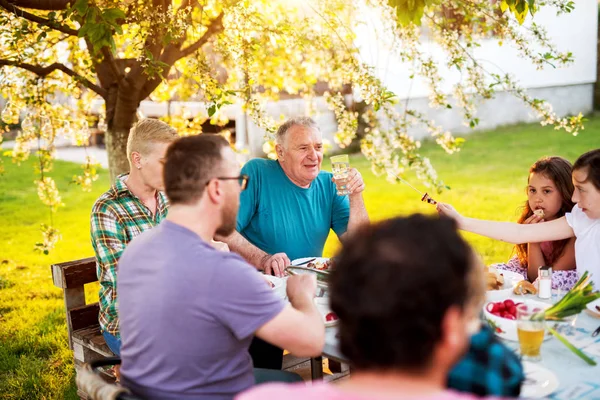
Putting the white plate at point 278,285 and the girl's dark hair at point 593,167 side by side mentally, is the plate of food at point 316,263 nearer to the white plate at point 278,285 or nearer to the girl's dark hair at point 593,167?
the white plate at point 278,285

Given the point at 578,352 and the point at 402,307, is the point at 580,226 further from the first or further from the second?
the point at 402,307

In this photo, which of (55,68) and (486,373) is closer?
(486,373)

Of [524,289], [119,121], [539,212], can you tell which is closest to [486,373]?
[524,289]

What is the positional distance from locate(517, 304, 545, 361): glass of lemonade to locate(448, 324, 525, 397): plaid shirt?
414mm

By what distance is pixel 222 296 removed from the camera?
6.23 feet

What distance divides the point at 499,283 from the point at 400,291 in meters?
1.85

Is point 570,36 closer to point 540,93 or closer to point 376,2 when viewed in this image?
point 540,93

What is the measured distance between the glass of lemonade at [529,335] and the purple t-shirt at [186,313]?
80cm

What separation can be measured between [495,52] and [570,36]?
6.49 ft

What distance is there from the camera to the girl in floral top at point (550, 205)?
3.56 metres

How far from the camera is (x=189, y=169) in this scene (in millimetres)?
2076

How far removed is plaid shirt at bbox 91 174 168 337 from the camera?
308 centimetres

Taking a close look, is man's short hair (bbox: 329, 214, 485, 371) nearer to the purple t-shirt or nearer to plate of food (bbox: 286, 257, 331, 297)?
the purple t-shirt

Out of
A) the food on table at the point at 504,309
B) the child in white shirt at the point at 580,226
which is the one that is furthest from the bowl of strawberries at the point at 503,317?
the child in white shirt at the point at 580,226
